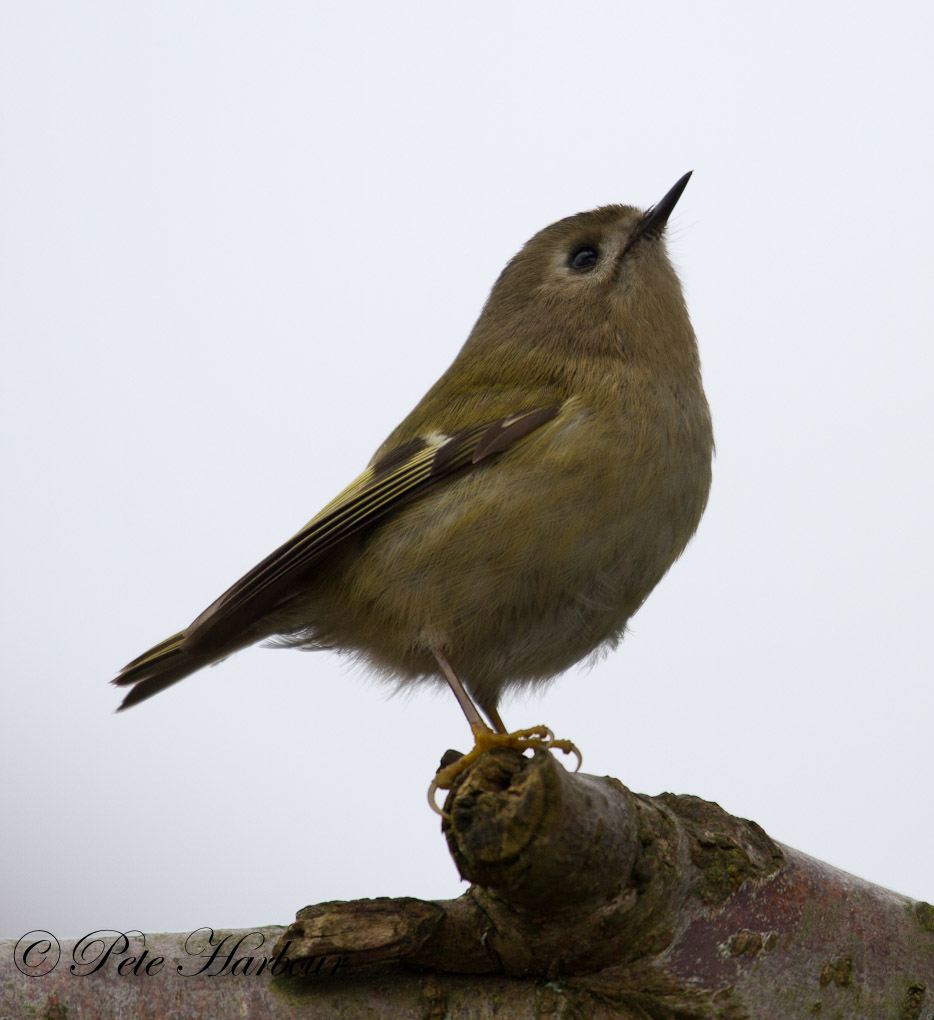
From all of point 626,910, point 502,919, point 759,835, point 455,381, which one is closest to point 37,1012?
point 502,919

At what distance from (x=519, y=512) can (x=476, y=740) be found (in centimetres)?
52

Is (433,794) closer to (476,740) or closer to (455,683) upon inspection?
(476,740)

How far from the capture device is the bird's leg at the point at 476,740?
2.24m

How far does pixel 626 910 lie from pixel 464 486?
1064mm

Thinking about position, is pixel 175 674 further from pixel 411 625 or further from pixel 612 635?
pixel 612 635

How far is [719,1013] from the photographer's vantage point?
2.01m

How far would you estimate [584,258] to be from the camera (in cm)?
327

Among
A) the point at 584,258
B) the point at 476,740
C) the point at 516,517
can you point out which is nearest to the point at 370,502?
the point at 516,517

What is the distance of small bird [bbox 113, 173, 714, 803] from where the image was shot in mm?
2500

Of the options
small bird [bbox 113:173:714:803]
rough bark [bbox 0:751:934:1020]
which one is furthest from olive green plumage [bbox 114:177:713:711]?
rough bark [bbox 0:751:934:1020]

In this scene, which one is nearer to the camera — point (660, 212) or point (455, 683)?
point (455, 683)

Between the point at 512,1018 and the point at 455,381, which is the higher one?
the point at 455,381

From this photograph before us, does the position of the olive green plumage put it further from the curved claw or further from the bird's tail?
the curved claw

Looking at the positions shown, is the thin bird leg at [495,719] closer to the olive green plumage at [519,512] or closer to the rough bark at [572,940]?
the olive green plumage at [519,512]
